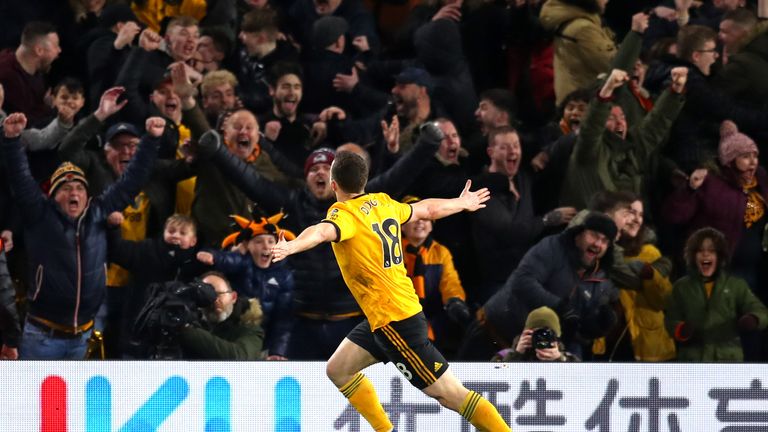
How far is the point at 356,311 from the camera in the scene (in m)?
9.61

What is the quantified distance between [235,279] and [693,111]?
365 cm

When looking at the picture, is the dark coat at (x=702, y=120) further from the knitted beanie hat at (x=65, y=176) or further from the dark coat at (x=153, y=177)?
the knitted beanie hat at (x=65, y=176)

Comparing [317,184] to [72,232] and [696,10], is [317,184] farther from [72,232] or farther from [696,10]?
[696,10]

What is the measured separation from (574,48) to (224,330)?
353cm

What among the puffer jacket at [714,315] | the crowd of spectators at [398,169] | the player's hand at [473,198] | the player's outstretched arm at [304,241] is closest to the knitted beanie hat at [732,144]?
the crowd of spectators at [398,169]

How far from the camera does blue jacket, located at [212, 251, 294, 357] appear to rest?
9.51m

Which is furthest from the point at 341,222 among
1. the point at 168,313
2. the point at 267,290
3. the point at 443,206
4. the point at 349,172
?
the point at 267,290

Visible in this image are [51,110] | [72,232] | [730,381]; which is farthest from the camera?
[51,110]

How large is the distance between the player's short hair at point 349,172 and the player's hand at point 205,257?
2.38m

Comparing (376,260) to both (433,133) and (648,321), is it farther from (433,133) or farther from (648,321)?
(648,321)

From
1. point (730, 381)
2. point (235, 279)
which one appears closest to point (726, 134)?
point (730, 381)

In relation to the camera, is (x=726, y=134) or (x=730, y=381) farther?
(x=726, y=134)

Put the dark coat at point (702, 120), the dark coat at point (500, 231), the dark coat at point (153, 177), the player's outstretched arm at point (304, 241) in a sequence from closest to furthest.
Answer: the player's outstretched arm at point (304, 241)
the dark coat at point (153, 177)
the dark coat at point (500, 231)
the dark coat at point (702, 120)

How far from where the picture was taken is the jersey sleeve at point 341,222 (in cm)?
698
